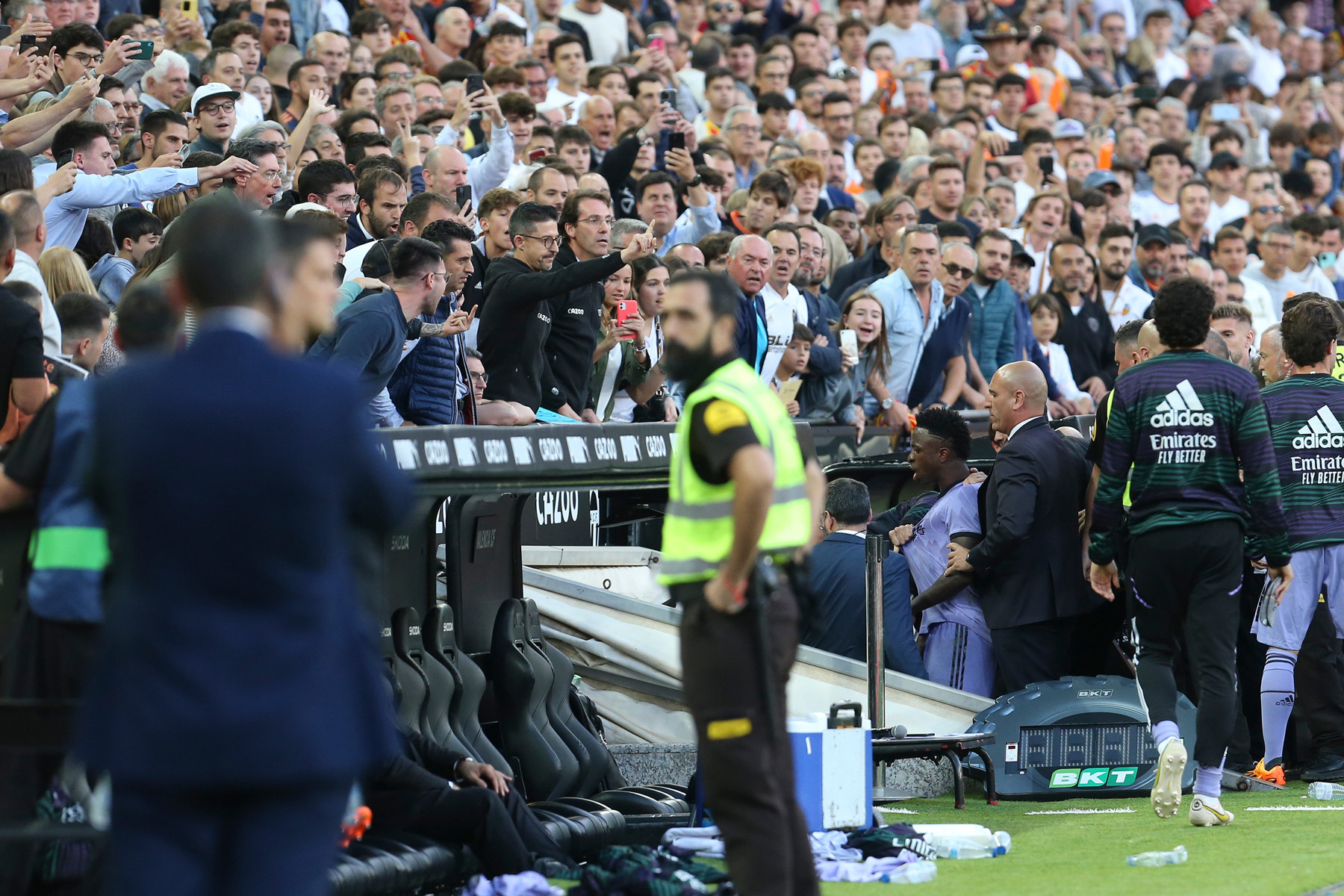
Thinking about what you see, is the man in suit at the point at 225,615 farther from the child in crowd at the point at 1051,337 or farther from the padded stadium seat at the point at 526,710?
the child in crowd at the point at 1051,337

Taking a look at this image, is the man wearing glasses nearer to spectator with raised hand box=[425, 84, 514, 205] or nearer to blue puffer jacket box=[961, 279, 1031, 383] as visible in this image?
spectator with raised hand box=[425, 84, 514, 205]

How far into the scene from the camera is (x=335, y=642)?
11.3 ft

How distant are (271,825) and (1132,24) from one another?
22108 millimetres

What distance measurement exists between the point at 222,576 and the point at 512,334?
5.70 metres

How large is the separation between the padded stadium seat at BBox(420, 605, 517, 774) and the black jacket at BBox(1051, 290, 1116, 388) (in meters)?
7.60

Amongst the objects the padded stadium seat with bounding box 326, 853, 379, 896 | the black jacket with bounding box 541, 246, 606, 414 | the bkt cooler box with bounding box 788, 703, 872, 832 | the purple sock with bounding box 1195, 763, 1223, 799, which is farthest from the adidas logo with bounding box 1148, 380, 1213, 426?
the padded stadium seat with bounding box 326, 853, 379, 896

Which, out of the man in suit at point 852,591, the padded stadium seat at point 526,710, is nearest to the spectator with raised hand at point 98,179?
the padded stadium seat at point 526,710

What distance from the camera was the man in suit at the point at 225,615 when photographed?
3.30m

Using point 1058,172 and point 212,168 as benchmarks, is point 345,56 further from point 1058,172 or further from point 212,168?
point 1058,172

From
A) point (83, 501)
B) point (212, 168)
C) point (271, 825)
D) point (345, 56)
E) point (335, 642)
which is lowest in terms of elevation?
point (271, 825)

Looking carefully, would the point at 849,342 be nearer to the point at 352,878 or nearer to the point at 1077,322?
the point at 1077,322

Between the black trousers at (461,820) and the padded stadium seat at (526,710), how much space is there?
2.86 ft

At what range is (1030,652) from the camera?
8.86 meters

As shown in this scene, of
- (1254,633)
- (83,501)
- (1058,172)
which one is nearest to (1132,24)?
(1058,172)
